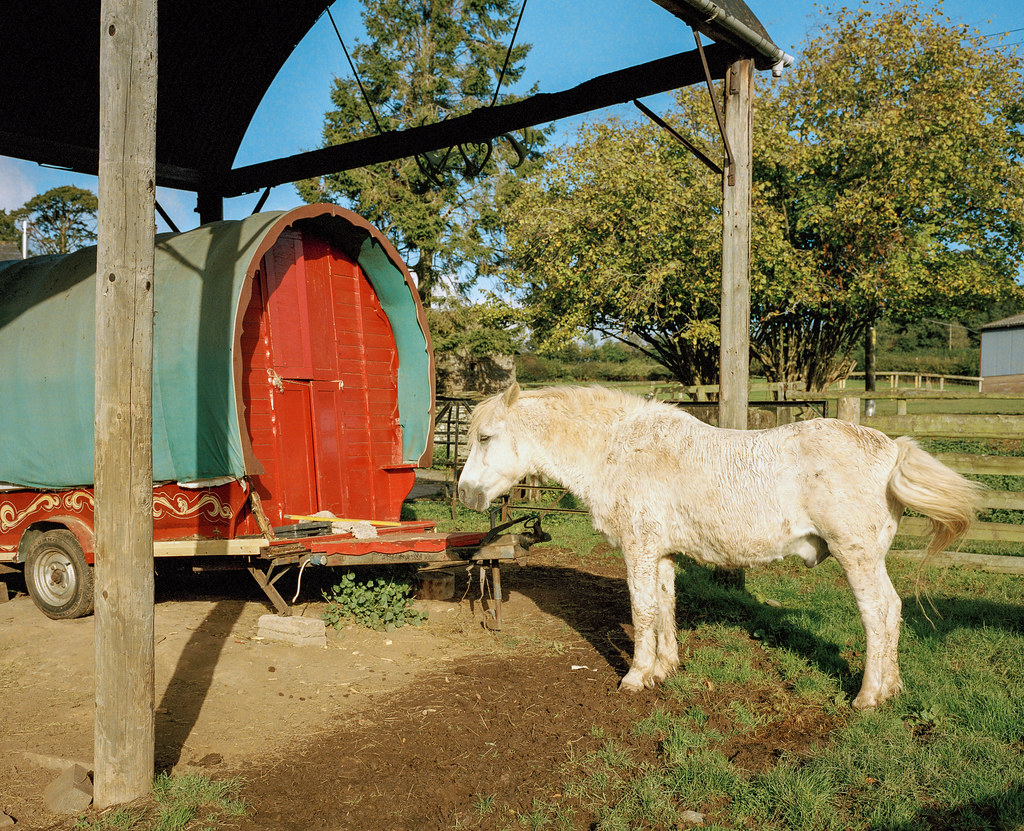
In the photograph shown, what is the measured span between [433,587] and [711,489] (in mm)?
3646

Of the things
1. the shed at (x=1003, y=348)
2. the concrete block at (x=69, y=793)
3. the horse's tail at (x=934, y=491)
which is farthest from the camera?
the shed at (x=1003, y=348)

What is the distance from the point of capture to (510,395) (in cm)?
546

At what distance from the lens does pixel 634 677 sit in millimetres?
4965

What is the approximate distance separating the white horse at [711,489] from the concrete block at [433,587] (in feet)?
7.08

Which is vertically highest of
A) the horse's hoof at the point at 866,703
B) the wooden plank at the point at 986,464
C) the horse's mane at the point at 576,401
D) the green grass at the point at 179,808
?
the horse's mane at the point at 576,401

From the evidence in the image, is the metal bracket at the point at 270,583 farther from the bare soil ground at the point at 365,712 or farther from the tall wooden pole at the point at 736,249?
the tall wooden pole at the point at 736,249

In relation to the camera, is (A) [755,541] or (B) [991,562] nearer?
(A) [755,541]

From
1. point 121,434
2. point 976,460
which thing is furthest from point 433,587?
point 976,460

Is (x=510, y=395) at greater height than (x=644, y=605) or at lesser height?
greater

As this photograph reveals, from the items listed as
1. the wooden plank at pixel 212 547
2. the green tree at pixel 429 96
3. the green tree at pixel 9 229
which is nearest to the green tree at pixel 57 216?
the green tree at pixel 9 229

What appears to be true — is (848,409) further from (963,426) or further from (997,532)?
(997,532)

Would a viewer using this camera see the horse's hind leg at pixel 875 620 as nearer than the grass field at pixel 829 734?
No

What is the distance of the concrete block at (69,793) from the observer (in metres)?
3.42

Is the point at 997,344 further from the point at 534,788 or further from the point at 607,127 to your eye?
the point at 534,788
